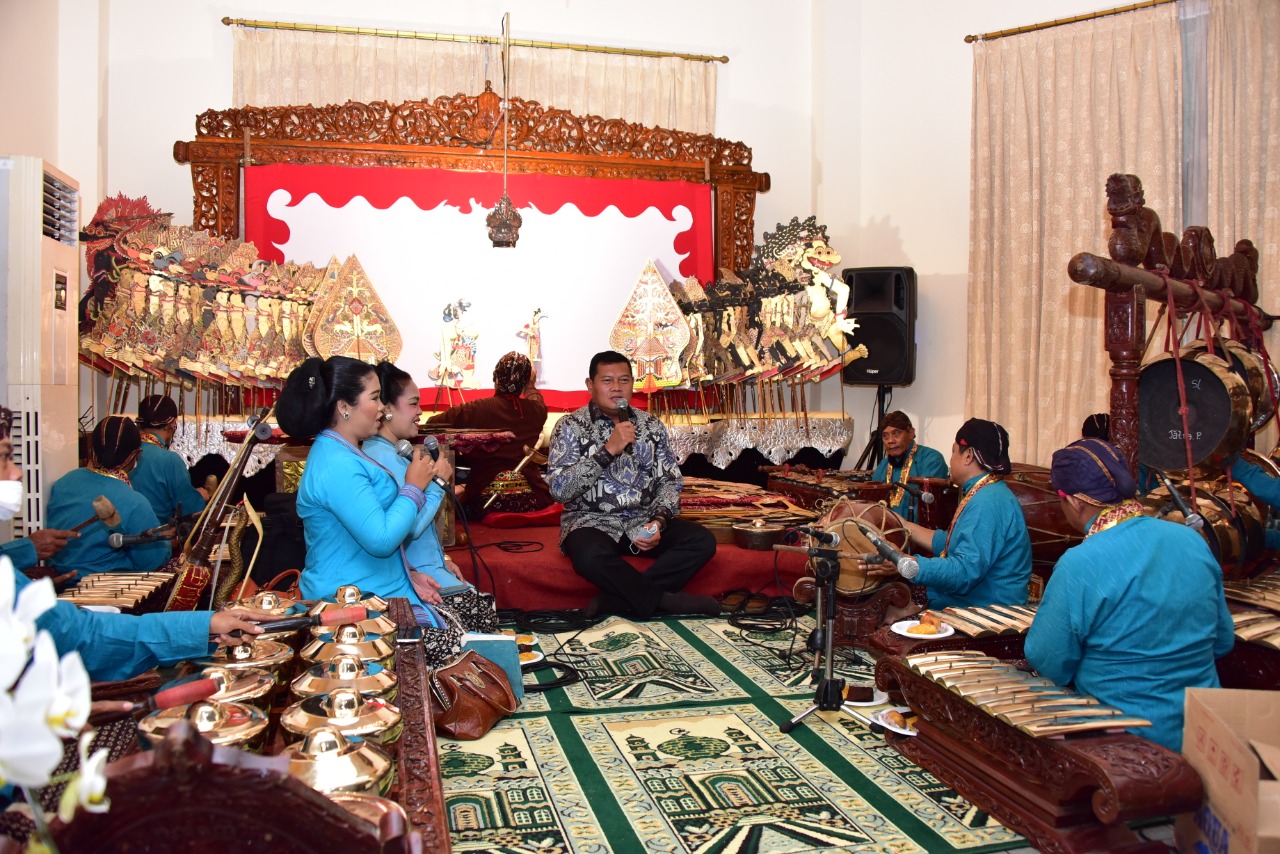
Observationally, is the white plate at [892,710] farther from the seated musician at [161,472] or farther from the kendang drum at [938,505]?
the seated musician at [161,472]

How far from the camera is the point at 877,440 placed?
7773 millimetres

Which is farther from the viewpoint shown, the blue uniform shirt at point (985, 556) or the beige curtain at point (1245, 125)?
the beige curtain at point (1245, 125)

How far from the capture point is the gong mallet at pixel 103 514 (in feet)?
13.3

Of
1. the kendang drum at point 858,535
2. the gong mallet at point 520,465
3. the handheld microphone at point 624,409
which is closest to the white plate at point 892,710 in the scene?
the kendang drum at point 858,535

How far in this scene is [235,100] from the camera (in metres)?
7.85

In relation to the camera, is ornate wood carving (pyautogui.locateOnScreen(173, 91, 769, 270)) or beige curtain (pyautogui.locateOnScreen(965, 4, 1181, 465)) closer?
beige curtain (pyautogui.locateOnScreen(965, 4, 1181, 465))

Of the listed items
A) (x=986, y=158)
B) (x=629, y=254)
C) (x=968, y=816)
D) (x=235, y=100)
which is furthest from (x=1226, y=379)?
(x=235, y=100)

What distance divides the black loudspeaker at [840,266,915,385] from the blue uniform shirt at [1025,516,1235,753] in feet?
17.1

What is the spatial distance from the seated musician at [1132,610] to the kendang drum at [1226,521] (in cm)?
89

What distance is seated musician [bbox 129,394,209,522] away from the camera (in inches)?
204

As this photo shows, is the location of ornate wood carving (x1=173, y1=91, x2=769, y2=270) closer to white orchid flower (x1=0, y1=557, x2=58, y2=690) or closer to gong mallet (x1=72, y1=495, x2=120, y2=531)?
gong mallet (x1=72, y1=495, x2=120, y2=531)

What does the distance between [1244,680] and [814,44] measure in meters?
6.98

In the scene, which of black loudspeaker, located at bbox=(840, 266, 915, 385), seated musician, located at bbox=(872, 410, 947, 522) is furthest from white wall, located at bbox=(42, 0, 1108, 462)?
seated musician, located at bbox=(872, 410, 947, 522)

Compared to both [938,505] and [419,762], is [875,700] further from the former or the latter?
[419,762]
